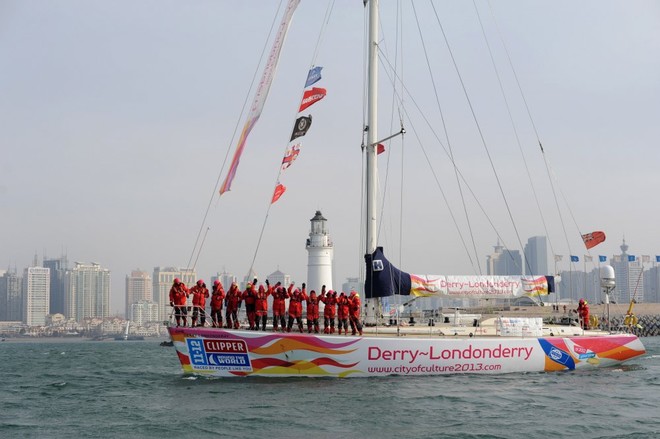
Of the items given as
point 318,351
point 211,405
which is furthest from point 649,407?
point 211,405

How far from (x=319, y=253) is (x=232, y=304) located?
17994 millimetres

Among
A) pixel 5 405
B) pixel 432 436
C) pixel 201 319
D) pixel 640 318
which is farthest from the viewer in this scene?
pixel 640 318

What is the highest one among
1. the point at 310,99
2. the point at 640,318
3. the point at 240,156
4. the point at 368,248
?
the point at 310,99

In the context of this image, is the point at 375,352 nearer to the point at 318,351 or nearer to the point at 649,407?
the point at 318,351

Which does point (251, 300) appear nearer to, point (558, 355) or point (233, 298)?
point (233, 298)

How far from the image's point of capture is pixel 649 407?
→ 15.8m

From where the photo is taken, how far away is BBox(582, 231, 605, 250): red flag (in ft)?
81.3

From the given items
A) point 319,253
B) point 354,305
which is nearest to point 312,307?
point 354,305

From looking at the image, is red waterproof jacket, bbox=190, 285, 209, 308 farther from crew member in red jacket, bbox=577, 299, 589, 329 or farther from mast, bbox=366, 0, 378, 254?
crew member in red jacket, bbox=577, 299, 589, 329

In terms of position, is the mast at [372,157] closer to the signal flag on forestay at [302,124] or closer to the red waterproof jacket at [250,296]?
the signal flag on forestay at [302,124]

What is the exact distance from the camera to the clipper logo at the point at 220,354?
18.9 m

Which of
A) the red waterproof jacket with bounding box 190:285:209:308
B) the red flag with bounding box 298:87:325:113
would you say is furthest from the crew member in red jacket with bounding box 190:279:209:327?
the red flag with bounding box 298:87:325:113

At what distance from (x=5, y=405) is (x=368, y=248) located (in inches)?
429

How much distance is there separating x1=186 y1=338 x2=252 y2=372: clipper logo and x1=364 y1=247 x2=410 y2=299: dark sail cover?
4.92 metres
